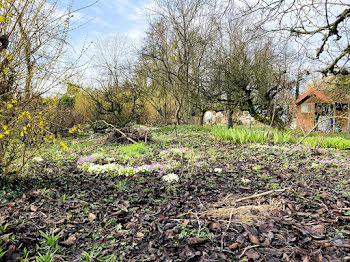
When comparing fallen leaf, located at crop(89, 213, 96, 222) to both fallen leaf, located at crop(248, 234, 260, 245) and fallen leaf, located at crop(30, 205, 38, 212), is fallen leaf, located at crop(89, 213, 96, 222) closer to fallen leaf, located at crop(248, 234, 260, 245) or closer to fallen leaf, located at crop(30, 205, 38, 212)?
fallen leaf, located at crop(30, 205, 38, 212)

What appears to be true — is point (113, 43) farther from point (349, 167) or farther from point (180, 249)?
point (180, 249)

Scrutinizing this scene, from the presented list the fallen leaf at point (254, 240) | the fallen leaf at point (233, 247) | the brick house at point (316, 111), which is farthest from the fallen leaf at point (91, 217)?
the brick house at point (316, 111)

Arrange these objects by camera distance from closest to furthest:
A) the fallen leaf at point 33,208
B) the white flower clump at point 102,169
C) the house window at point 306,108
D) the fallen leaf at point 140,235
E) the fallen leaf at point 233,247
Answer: the fallen leaf at point 233,247, the fallen leaf at point 140,235, the fallen leaf at point 33,208, the white flower clump at point 102,169, the house window at point 306,108

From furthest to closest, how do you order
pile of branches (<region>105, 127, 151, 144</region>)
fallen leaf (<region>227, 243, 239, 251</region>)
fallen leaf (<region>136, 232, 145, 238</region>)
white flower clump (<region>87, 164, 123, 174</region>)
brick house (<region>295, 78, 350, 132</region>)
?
1. brick house (<region>295, 78, 350, 132</region>)
2. pile of branches (<region>105, 127, 151, 144</region>)
3. white flower clump (<region>87, 164, 123, 174</region>)
4. fallen leaf (<region>136, 232, 145, 238</region>)
5. fallen leaf (<region>227, 243, 239, 251</region>)

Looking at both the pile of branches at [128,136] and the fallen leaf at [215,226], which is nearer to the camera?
the fallen leaf at [215,226]

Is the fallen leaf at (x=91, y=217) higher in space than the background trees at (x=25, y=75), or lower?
lower

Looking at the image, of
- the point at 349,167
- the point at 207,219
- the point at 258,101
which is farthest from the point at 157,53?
the point at 207,219

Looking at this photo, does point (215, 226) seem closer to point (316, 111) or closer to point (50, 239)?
point (50, 239)

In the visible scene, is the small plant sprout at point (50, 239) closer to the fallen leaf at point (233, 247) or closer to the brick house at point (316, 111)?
the fallen leaf at point (233, 247)

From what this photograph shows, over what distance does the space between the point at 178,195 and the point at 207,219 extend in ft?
2.92

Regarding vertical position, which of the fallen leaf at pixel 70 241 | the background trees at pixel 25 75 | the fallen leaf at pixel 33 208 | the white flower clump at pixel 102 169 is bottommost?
the fallen leaf at pixel 70 241

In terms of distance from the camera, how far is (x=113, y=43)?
16.9m

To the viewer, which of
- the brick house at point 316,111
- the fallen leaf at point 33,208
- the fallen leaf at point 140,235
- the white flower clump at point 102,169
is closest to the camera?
the fallen leaf at point 140,235

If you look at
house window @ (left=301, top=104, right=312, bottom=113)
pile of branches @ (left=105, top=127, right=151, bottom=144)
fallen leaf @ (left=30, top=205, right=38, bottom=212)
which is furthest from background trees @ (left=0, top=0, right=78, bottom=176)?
house window @ (left=301, top=104, right=312, bottom=113)
